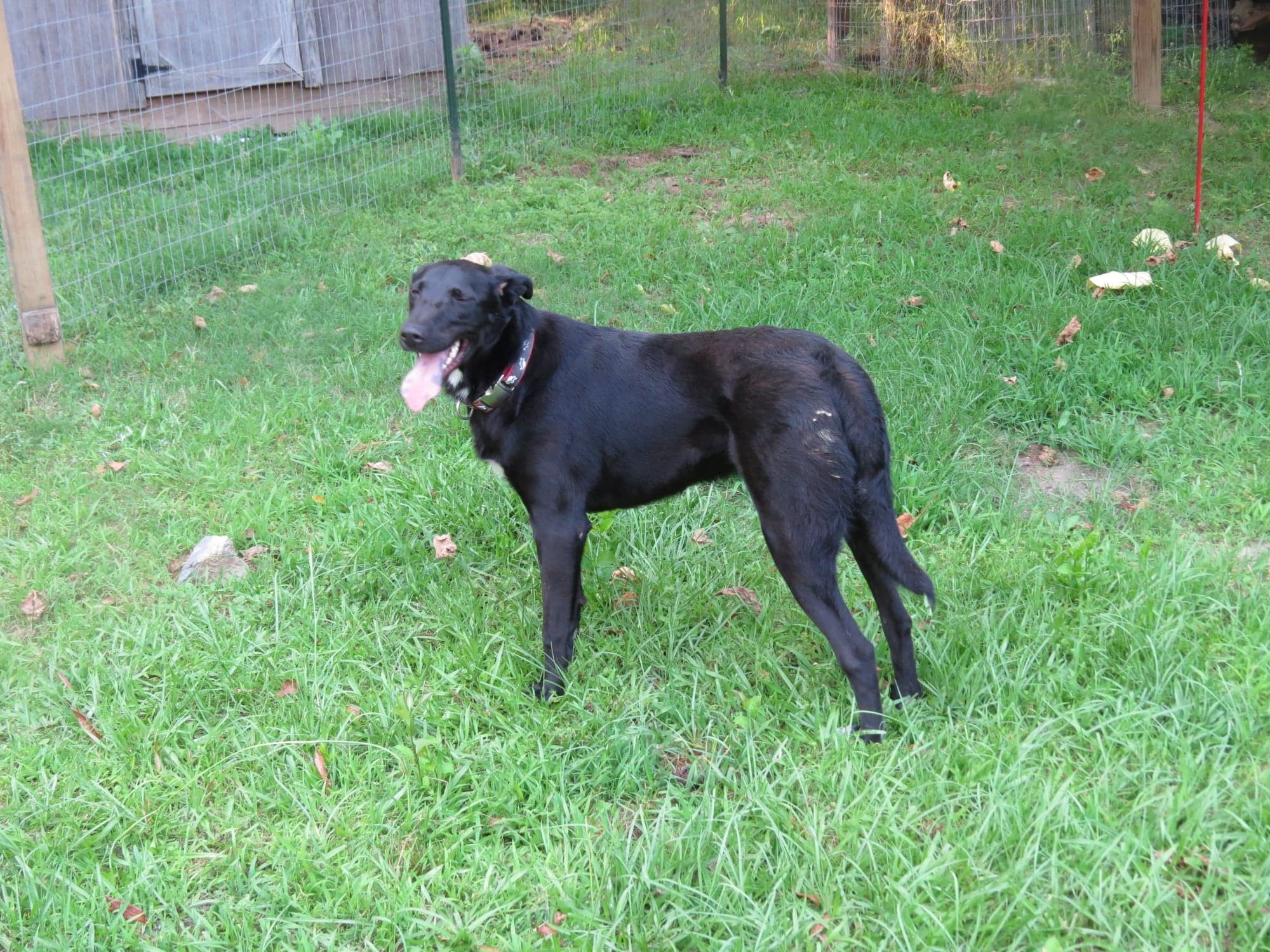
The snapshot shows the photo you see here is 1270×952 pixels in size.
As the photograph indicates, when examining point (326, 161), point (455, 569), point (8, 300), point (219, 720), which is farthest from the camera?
point (326, 161)

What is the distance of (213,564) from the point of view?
405cm

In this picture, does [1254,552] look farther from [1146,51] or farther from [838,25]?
[838,25]

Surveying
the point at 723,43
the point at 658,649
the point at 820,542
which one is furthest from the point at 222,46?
the point at 820,542

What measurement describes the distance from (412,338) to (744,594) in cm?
145

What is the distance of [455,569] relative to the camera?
404 cm

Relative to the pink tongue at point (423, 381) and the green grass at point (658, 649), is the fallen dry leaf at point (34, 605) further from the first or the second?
the pink tongue at point (423, 381)

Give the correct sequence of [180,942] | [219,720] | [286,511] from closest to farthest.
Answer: [180,942]
[219,720]
[286,511]

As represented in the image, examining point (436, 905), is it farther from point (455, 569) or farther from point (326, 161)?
point (326, 161)

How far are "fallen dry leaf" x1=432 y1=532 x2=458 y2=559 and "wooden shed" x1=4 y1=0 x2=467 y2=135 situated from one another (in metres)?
6.33

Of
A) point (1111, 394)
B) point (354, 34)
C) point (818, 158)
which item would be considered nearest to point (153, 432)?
point (1111, 394)

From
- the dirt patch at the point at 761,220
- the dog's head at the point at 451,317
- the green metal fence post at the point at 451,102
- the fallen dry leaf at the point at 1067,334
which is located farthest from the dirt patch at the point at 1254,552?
the green metal fence post at the point at 451,102

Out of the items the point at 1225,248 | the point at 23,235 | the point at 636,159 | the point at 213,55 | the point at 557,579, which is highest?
the point at 213,55

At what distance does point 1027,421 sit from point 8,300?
5.56 metres

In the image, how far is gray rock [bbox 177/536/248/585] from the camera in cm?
404
